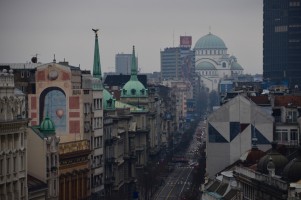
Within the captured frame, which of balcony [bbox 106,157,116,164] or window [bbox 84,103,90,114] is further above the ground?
window [bbox 84,103,90,114]

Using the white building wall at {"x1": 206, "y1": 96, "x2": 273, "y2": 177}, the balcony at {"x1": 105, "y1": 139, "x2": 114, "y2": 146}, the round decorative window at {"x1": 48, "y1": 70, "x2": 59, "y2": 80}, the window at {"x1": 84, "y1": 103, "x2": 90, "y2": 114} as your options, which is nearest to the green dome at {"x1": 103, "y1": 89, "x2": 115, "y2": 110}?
the balcony at {"x1": 105, "y1": 139, "x2": 114, "y2": 146}

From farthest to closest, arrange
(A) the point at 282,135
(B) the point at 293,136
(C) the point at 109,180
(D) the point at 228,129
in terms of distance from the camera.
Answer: (C) the point at 109,180, (D) the point at 228,129, (A) the point at 282,135, (B) the point at 293,136

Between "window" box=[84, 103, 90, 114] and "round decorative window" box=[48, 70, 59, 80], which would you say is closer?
"round decorative window" box=[48, 70, 59, 80]

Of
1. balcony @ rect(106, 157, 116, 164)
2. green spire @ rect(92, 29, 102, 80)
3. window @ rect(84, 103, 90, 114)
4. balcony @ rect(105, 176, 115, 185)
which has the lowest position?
balcony @ rect(105, 176, 115, 185)

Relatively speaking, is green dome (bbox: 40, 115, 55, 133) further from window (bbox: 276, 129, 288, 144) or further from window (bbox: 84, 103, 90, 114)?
window (bbox: 276, 129, 288, 144)

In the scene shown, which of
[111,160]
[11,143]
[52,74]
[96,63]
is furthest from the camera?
[96,63]

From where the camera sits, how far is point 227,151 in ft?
484

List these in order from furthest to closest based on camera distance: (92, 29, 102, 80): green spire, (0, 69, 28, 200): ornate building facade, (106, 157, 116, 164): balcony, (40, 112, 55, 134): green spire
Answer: (92, 29, 102, 80): green spire < (106, 157, 116, 164): balcony < (40, 112, 55, 134): green spire < (0, 69, 28, 200): ornate building facade

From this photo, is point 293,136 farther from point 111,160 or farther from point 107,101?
point 107,101

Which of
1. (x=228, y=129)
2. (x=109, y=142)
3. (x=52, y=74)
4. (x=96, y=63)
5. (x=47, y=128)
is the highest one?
(x=96, y=63)

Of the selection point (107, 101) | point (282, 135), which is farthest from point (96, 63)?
point (282, 135)

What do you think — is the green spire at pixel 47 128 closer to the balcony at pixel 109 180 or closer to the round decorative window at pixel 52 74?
the round decorative window at pixel 52 74

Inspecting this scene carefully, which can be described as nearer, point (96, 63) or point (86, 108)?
point (86, 108)

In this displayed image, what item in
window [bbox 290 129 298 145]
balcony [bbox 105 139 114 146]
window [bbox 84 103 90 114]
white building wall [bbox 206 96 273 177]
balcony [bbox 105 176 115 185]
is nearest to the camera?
window [bbox 290 129 298 145]
